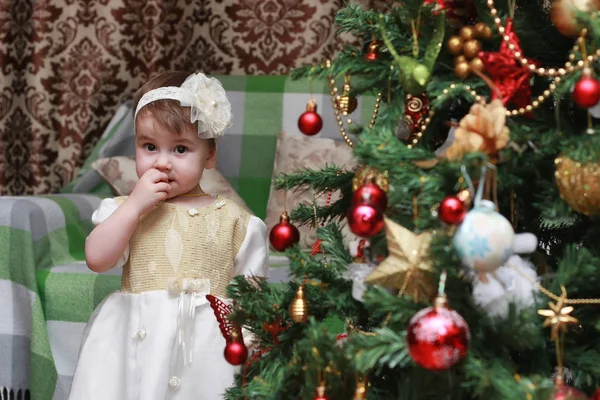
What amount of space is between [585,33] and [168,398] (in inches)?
32.0

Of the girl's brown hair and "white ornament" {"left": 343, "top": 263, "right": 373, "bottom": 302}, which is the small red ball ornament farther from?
the girl's brown hair

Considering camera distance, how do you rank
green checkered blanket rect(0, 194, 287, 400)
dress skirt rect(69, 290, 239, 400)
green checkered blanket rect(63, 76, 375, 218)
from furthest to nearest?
Answer: green checkered blanket rect(63, 76, 375, 218), green checkered blanket rect(0, 194, 287, 400), dress skirt rect(69, 290, 239, 400)

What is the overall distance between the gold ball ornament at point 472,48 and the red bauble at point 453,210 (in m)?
0.20

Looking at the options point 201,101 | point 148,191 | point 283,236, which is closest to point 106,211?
point 148,191

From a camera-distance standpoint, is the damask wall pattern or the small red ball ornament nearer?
the small red ball ornament

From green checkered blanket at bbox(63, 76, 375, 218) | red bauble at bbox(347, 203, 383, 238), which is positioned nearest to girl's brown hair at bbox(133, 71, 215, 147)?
red bauble at bbox(347, 203, 383, 238)

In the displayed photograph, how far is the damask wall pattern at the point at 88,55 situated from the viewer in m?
2.63

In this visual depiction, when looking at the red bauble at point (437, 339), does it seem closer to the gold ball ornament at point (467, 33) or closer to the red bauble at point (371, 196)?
the red bauble at point (371, 196)

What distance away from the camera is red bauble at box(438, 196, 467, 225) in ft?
2.46

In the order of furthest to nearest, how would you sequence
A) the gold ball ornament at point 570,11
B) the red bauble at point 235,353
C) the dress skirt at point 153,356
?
the dress skirt at point 153,356, the red bauble at point 235,353, the gold ball ornament at point 570,11

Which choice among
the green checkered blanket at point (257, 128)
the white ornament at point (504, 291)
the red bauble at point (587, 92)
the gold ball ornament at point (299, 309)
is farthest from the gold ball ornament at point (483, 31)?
the green checkered blanket at point (257, 128)

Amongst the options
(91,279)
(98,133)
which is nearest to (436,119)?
(91,279)

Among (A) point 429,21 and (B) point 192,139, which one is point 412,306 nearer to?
(A) point 429,21

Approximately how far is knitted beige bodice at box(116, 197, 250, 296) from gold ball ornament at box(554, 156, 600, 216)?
0.63 meters
